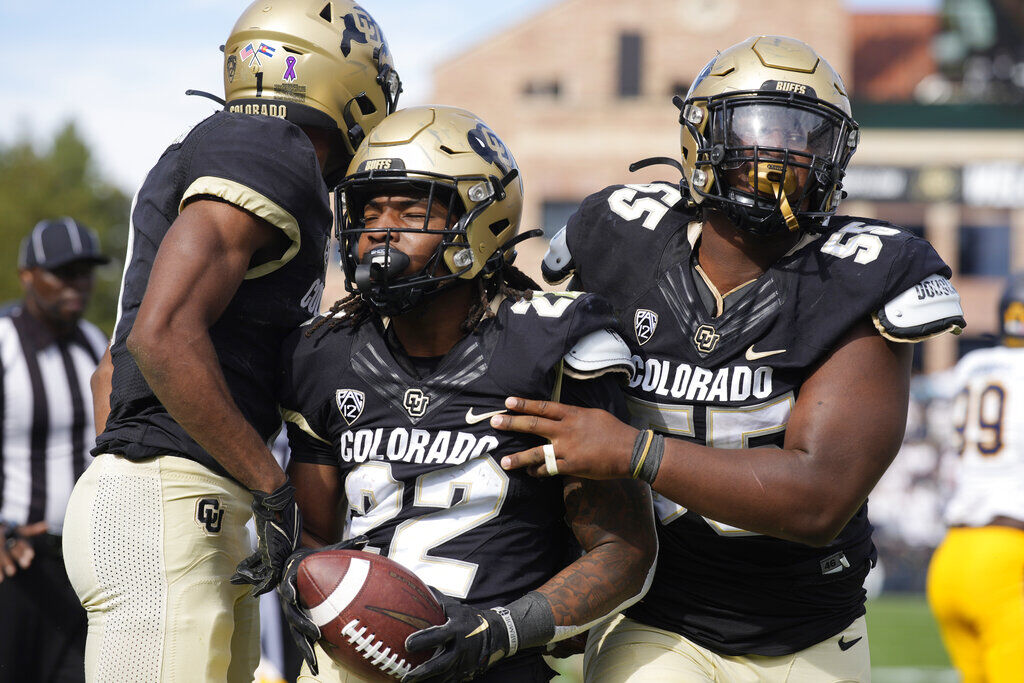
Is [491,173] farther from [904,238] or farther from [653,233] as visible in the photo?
[904,238]

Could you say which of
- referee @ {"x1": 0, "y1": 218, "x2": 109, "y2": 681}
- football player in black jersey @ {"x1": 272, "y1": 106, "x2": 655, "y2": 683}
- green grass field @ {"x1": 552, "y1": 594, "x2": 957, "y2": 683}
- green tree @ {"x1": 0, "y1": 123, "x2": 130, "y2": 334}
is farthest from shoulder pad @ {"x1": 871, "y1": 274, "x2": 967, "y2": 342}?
green tree @ {"x1": 0, "y1": 123, "x2": 130, "y2": 334}

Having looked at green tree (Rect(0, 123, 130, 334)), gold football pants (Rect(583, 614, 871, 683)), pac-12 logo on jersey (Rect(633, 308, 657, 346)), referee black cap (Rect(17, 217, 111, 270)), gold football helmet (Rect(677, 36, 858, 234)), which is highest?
gold football helmet (Rect(677, 36, 858, 234))

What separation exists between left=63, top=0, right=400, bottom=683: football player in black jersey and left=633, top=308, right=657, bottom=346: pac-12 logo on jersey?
0.85m

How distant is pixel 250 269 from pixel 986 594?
3769 millimetres

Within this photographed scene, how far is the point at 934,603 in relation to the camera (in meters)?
5.25

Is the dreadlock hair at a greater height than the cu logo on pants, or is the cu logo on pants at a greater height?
the dreadlock hair

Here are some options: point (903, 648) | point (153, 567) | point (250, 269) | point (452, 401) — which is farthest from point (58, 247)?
point (903, 648)

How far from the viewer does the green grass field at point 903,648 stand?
360 inches

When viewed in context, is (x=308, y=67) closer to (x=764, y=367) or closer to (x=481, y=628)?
(x=764, y=367)

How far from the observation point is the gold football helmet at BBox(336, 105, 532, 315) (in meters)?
2.69

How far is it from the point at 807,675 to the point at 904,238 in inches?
45.1

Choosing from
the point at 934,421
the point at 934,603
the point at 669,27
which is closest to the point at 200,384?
the point at 934,603

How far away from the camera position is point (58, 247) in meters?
5.57

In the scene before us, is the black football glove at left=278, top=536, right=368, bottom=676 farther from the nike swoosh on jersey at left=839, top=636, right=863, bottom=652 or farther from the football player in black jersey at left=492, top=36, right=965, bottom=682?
the nike swoosh on jersey at left=839, top=636, right=863, bottom=652
